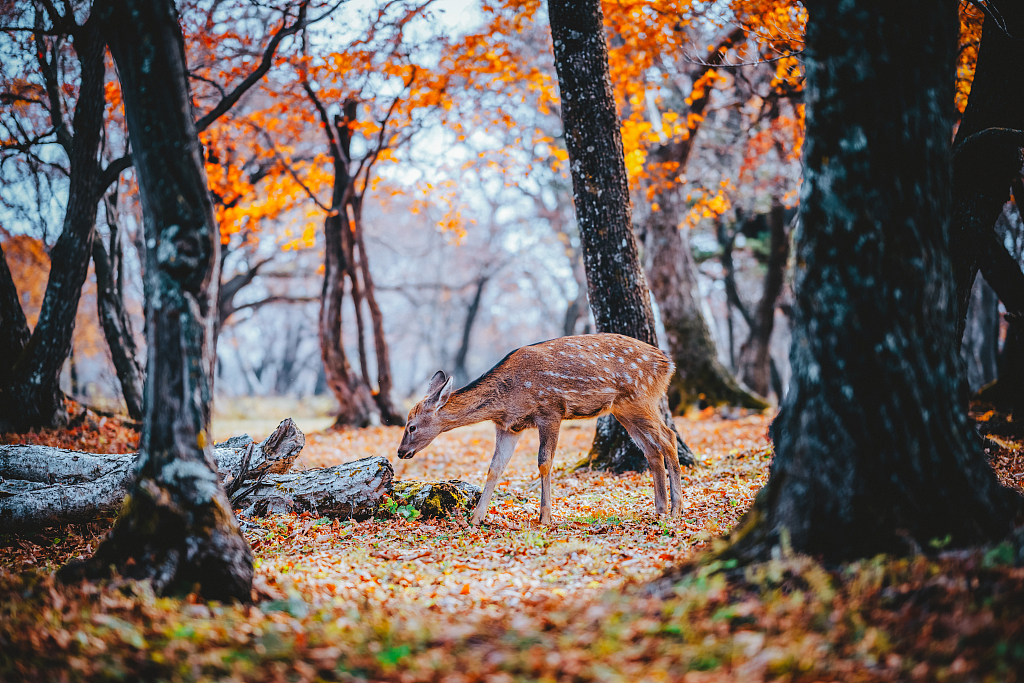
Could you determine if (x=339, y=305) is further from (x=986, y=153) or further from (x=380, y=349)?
(x=986, y=153)

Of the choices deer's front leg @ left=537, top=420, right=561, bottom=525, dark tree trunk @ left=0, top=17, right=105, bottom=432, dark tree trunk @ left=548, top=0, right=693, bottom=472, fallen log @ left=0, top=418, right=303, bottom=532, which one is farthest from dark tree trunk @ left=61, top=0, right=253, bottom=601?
dark tree trunk @ left=0, top=17, right=105, bottom=432

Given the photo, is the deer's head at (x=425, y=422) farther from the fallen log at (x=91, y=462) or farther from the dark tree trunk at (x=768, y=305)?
the dark tree trunk at (x=768, y=305)

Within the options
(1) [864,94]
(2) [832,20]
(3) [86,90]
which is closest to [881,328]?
(1) [864,94]

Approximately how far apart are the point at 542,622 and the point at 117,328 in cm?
1205


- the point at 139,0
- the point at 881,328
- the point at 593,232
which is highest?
the point at 139,0

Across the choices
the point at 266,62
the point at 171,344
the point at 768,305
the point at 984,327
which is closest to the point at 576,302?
the point at 768,305

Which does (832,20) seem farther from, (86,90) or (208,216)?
(86,90)

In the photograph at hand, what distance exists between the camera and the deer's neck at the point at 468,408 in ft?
22.1

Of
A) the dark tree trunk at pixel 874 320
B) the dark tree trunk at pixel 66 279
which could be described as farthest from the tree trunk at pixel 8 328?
the dark tree trunk at pixel 874 320

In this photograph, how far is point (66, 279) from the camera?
962 centimetres

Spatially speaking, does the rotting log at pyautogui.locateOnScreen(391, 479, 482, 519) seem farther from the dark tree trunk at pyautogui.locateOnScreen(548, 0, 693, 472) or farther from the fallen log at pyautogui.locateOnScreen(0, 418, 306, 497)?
the dark tree trunk at pyautogui.locateOnScreen(548, 0, 693, 472)

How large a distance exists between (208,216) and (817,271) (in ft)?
13.0

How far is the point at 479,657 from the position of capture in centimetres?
288

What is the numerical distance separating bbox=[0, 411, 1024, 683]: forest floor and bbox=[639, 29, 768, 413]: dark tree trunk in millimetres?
10683
